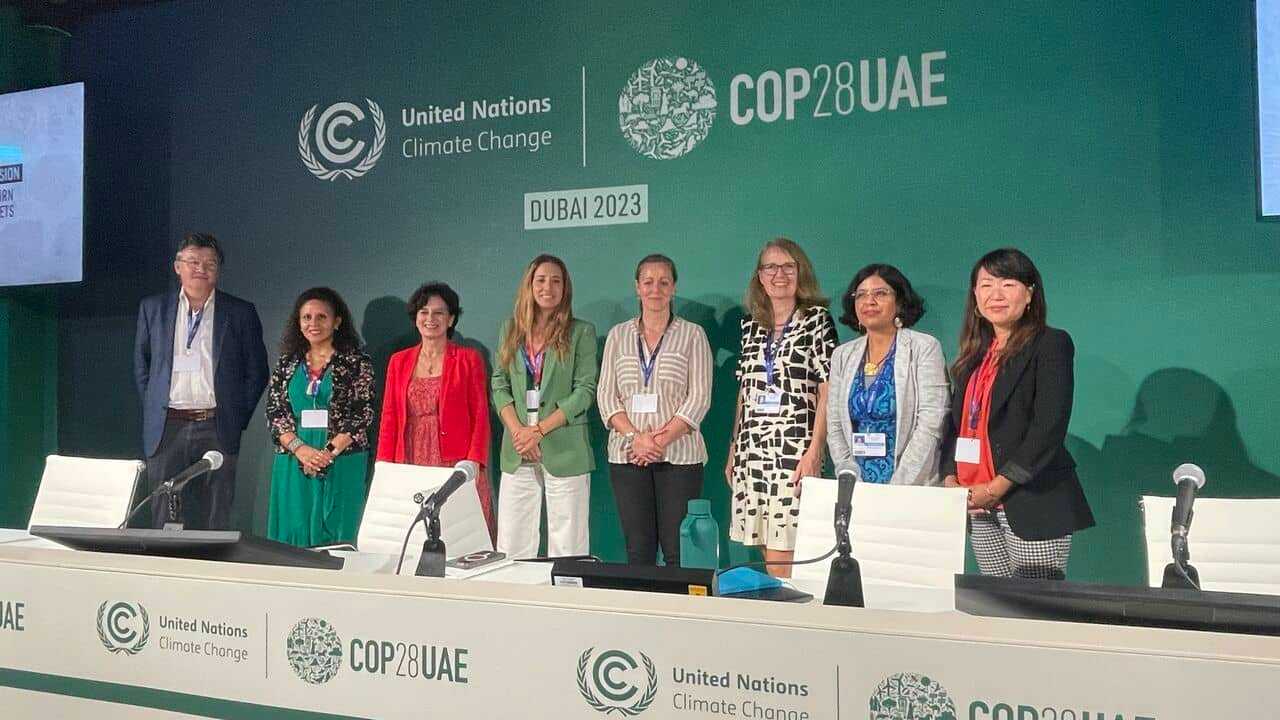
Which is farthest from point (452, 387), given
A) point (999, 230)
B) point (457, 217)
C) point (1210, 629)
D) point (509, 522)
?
point (1210, 629)

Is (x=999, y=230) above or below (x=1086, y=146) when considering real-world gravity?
below

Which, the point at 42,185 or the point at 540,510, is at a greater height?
the point at 42,185

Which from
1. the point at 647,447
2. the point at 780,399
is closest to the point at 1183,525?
the point at 780,399

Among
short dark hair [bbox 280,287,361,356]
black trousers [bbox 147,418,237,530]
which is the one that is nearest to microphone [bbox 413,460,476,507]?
short dark hair [bbox 280,287,361,356]

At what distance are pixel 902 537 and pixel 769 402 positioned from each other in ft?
5.40

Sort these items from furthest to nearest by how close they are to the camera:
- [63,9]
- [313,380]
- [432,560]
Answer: [63,9], [313,380], [432,560]

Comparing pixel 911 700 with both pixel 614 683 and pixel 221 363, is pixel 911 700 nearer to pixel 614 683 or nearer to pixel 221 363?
pixel 614 683

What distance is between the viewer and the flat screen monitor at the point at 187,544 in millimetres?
1990

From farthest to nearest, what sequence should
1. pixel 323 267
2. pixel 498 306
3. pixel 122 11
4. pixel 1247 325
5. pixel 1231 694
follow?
pixel 122 11 → pixel 323 267 → pixel 498 306 → pixel 1247 325 → pixel 1231 694

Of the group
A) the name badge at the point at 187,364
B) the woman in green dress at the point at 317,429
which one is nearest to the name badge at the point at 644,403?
the woman in green dress at the point at 317,429

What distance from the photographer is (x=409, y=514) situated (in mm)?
3145

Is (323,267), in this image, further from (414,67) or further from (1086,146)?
(1086,146)

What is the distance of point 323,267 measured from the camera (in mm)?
5953

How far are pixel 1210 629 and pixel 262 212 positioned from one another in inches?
226
